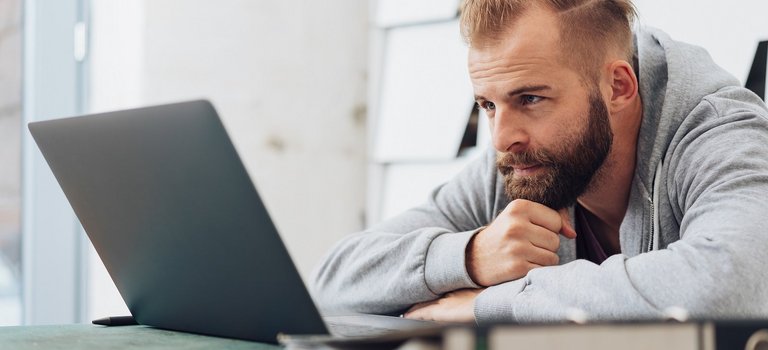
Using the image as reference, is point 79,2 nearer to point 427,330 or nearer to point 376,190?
point 376,190

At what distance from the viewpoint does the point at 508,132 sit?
135 cm

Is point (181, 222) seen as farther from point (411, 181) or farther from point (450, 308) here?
point (411, 181)

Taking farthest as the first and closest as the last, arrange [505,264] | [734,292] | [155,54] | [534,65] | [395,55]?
[395,55], [155,54], [534,65], [505,264], [734,292]

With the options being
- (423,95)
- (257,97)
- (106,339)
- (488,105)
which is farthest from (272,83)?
(106,339)

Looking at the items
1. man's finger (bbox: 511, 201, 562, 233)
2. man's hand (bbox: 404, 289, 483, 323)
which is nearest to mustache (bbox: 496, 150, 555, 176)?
man's finger (bbox: 511, 201, 562, 233)

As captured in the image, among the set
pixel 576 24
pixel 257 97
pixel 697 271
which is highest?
pixel 576 24

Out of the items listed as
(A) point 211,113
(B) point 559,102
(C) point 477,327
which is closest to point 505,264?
(B) point 559,102

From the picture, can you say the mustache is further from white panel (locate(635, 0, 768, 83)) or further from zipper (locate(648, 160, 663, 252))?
white panel (locate(635, 0, 768, 83))

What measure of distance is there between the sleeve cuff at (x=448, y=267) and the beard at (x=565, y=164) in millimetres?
136

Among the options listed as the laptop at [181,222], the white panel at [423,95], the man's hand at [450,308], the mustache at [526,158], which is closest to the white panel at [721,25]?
the mustache at [526,158]

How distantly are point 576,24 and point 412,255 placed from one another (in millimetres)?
432

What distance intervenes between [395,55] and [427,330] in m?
2.17

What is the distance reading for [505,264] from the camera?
4.03 ft

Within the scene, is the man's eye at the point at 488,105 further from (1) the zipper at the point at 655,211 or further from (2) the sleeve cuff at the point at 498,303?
(2) the sleeve cuff at the point at 498,303
